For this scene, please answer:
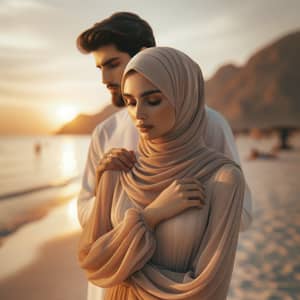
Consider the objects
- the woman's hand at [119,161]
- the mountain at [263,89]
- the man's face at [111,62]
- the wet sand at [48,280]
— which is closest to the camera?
the woman's hand at [119,161]

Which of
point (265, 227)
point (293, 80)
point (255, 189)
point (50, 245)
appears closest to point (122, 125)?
point (50, 245)

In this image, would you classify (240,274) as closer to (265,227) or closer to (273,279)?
(273,279)

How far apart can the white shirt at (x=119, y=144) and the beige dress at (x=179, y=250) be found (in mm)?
222

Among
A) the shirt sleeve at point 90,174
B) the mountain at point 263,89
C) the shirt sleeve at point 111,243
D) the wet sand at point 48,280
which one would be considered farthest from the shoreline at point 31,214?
the mountain at point 263,89

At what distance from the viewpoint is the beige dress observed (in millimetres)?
804

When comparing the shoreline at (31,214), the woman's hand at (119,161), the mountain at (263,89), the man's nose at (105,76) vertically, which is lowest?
the shoreline at (31,214)

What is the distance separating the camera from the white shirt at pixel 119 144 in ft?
3.62

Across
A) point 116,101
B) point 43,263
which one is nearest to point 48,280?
point 43,263

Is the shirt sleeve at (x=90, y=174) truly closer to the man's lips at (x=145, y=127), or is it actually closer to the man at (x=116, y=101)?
the man at (x=116, y=101)

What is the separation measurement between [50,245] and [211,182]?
3.66 m

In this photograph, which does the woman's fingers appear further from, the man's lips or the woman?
the man's lips

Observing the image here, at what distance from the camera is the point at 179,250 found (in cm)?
85

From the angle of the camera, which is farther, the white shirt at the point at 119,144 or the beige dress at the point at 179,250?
the white shirt at the point at 119,144

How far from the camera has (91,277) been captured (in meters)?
0.91
